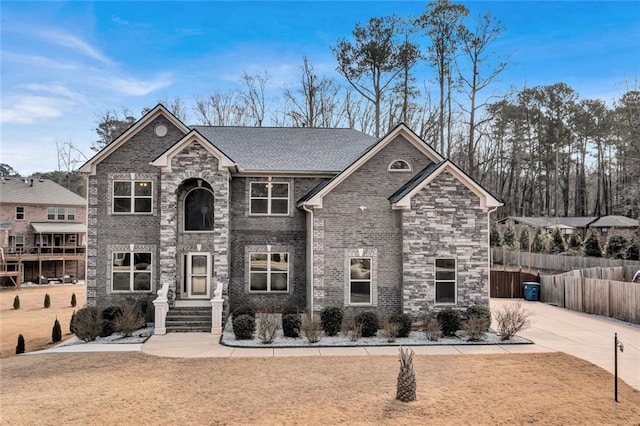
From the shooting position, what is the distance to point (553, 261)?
34.0 m

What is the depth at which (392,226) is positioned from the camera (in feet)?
56.0

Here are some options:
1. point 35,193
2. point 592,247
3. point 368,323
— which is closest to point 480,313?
point 368,323

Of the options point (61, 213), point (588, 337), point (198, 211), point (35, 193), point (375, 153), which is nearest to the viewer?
point (588, 337)

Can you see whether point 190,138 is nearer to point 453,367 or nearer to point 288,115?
point 453,367

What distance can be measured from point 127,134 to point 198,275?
6352mm

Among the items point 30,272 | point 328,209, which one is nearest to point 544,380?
point 328,209

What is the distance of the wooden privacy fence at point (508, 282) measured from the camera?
1017 inches

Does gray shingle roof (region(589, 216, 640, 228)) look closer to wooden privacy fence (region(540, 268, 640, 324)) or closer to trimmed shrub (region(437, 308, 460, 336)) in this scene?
wooden privacy fence (region(540, 268, 640, 324))

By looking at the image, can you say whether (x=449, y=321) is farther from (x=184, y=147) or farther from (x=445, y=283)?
(x=184, y=147)

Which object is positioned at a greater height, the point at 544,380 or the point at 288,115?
the point at 288,115

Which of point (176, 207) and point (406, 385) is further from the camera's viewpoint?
point (176, 207)

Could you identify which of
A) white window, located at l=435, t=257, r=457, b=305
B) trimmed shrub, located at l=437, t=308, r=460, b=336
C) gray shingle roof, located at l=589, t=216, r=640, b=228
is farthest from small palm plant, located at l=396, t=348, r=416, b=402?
gray shingle roof, located at l=589, t=216, r=640, b=228

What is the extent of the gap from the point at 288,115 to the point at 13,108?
24068mm

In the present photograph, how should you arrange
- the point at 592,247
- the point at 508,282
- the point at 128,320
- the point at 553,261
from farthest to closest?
1. the point at 553,261
2. the point at 592,247
3. the point at 508,282
4. the point at 128,320
